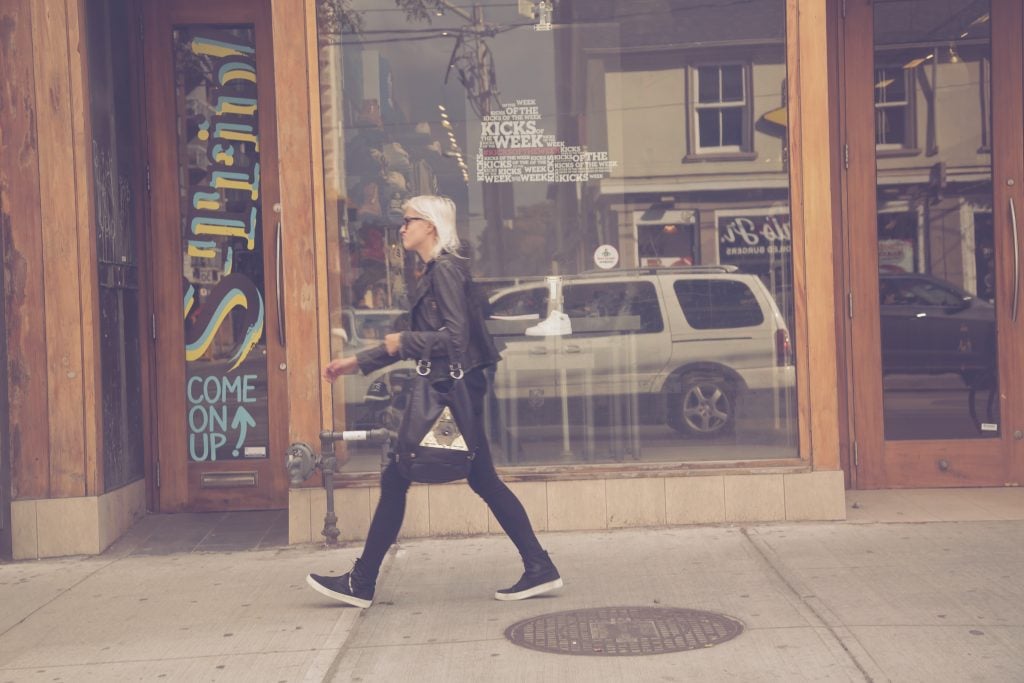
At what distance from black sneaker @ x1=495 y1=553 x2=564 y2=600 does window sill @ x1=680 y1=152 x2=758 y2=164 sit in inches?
106

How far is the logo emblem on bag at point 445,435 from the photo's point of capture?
19.1ft

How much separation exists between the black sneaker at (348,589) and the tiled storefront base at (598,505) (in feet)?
4.59

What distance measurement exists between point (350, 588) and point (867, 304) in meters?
3.95

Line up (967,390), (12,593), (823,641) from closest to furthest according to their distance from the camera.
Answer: (823,641), (12,593), (967,390)

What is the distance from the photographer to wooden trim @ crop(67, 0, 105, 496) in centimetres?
764

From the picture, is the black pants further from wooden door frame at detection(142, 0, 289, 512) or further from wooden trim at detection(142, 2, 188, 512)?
wooden trim at detection(142, 2, 188, 512)

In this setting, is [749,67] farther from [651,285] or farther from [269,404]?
[269,404]

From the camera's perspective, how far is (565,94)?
7.73 metres

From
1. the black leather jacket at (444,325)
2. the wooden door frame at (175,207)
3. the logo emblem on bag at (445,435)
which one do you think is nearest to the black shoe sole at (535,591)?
the logo emblem on bag at (445,435)

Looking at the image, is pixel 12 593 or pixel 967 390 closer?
pixel 12 593

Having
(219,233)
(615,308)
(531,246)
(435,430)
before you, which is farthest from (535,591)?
(219,233)

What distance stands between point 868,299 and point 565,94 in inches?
92.4

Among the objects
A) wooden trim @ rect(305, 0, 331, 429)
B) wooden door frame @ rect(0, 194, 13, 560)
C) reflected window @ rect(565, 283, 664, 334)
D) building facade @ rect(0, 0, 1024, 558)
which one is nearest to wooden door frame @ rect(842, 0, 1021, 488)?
building facade @ rect(0, 0, 1024, 558)

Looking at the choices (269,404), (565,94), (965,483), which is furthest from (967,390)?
(269,404)
